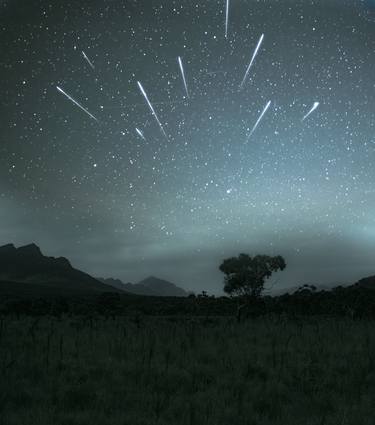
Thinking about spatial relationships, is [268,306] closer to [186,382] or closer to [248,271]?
[248,271]

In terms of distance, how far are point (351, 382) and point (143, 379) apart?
11.3ft

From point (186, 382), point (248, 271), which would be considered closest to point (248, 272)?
point (248, 271)

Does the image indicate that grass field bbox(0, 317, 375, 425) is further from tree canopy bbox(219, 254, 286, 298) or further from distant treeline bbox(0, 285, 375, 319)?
tree canopy bbox(219, 254, 286, 298)

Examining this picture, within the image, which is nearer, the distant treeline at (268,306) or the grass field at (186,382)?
the grass field at (186,382)

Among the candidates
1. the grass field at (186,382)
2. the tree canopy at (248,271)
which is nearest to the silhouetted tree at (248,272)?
the tree canopy at (248,271)

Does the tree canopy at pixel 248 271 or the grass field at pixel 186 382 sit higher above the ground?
the tree canopy at pixel 248 271

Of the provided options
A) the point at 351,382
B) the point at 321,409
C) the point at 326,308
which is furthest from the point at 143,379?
the point at 326,308

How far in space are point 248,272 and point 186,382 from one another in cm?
4036

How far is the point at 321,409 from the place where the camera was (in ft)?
22.8

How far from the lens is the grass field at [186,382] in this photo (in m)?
6.34

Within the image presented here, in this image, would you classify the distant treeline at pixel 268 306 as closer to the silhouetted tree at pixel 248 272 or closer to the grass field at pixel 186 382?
the silhouetted tree at pixel 248 272

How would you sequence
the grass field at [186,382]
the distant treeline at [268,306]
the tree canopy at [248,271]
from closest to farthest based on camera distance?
the grass field at [186,382], the distant treeline at [268,306], the tree canopy at [248,271]

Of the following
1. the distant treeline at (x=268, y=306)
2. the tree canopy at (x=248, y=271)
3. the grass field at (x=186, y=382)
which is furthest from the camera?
the tree canopy at (x=248, y=271)

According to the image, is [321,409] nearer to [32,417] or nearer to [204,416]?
[204,416]
